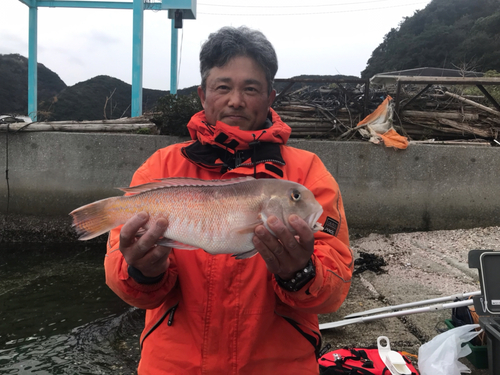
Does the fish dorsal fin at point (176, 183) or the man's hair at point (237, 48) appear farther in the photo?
the man's hair at point (237, 48)

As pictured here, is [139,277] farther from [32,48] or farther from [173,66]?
[32,48]

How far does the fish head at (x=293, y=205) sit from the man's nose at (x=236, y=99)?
0.78 m

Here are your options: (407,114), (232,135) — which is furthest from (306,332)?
(407,114)

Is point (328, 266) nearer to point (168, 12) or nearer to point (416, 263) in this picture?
point (416, 263)

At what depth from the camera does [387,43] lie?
50.8 m

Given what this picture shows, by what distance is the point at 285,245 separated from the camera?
6.01ft

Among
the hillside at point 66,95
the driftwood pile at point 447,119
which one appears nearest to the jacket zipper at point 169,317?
the driftwood pile at point 447,119

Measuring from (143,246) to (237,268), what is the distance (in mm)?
587

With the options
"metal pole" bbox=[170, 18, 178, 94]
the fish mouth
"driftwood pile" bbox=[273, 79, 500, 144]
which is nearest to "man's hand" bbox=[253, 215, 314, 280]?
the fish mouth

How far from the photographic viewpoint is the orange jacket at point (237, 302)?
204 cm

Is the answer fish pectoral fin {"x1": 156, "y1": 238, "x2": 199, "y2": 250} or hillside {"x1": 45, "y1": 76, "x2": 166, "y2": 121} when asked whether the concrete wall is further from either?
hillside {"x1": 45, "y1": 76, "x2": 166, "y2": 121}

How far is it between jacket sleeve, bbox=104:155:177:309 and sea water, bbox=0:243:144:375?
3.18m

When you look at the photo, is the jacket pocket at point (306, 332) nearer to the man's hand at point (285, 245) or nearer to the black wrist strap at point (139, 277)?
the man's hand at point (285, 245)

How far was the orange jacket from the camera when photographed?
6.70ft
